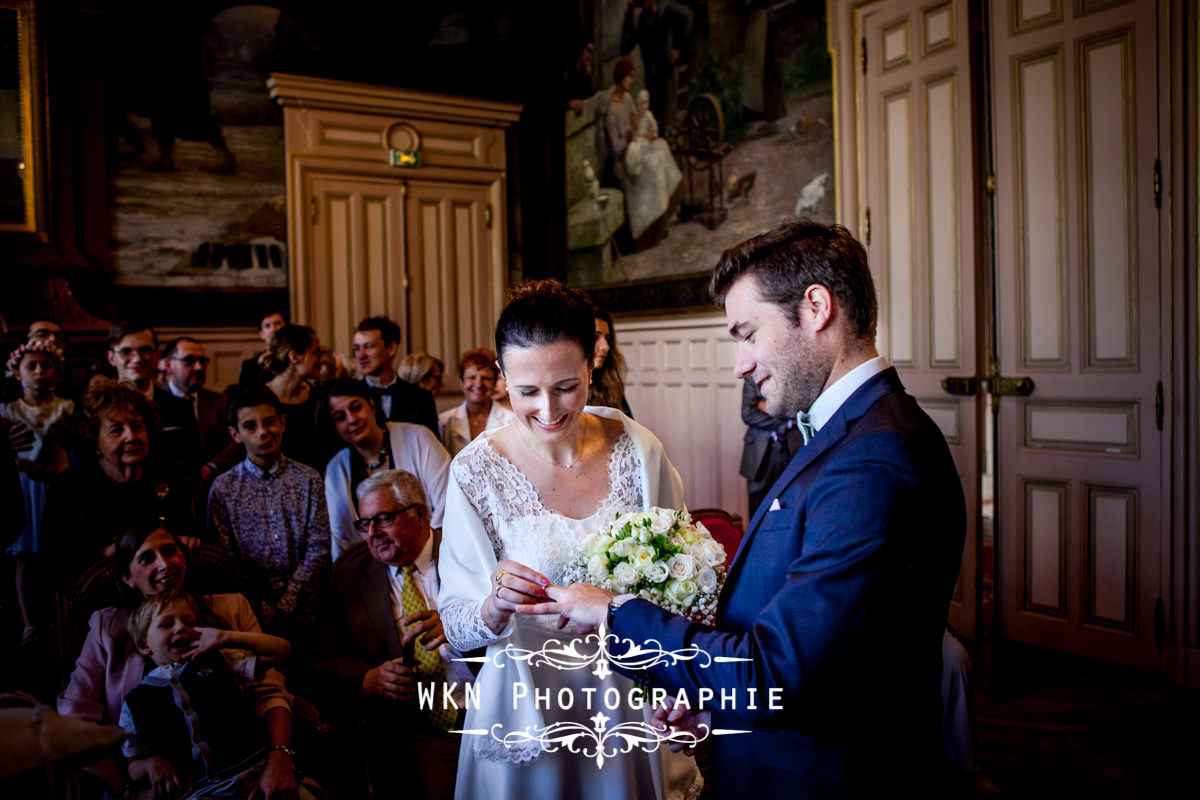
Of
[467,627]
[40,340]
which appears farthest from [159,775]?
→ [40,340]

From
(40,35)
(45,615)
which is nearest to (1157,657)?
(45,615)

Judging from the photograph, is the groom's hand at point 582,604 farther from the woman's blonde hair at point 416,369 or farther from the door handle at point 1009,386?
the woman's blonde hair at point 416,369

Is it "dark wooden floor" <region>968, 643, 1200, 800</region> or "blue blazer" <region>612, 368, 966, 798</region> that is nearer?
"blue blazer" <region>612, 368, 966, 798</region>

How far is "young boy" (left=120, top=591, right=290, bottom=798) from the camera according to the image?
2.31 metres

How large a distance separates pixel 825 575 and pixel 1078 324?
3.94 metres

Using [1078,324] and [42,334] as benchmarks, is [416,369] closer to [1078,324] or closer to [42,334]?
[42,334]

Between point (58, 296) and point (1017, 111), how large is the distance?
703 centimetres

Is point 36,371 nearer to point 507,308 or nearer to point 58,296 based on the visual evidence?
point 58,296

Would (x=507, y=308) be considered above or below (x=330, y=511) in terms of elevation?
above

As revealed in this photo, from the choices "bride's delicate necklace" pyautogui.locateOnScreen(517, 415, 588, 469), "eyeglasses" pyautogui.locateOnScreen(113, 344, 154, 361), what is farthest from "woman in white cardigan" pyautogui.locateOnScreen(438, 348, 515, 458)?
"bride's delicate necklace" pyautogui.locateOnScreen(517, 415, 588, 469)

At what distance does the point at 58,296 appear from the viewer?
Result: 6727mm

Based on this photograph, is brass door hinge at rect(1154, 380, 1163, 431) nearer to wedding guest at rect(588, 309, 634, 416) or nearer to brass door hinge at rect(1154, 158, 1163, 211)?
brass door hinge at rect(1154, 158, 1163, 211)

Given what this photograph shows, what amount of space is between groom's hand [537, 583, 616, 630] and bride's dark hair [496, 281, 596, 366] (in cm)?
59

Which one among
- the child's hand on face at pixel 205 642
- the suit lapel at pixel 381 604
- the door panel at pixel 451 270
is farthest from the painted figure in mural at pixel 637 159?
the child's hand on face at pixel 205 642
